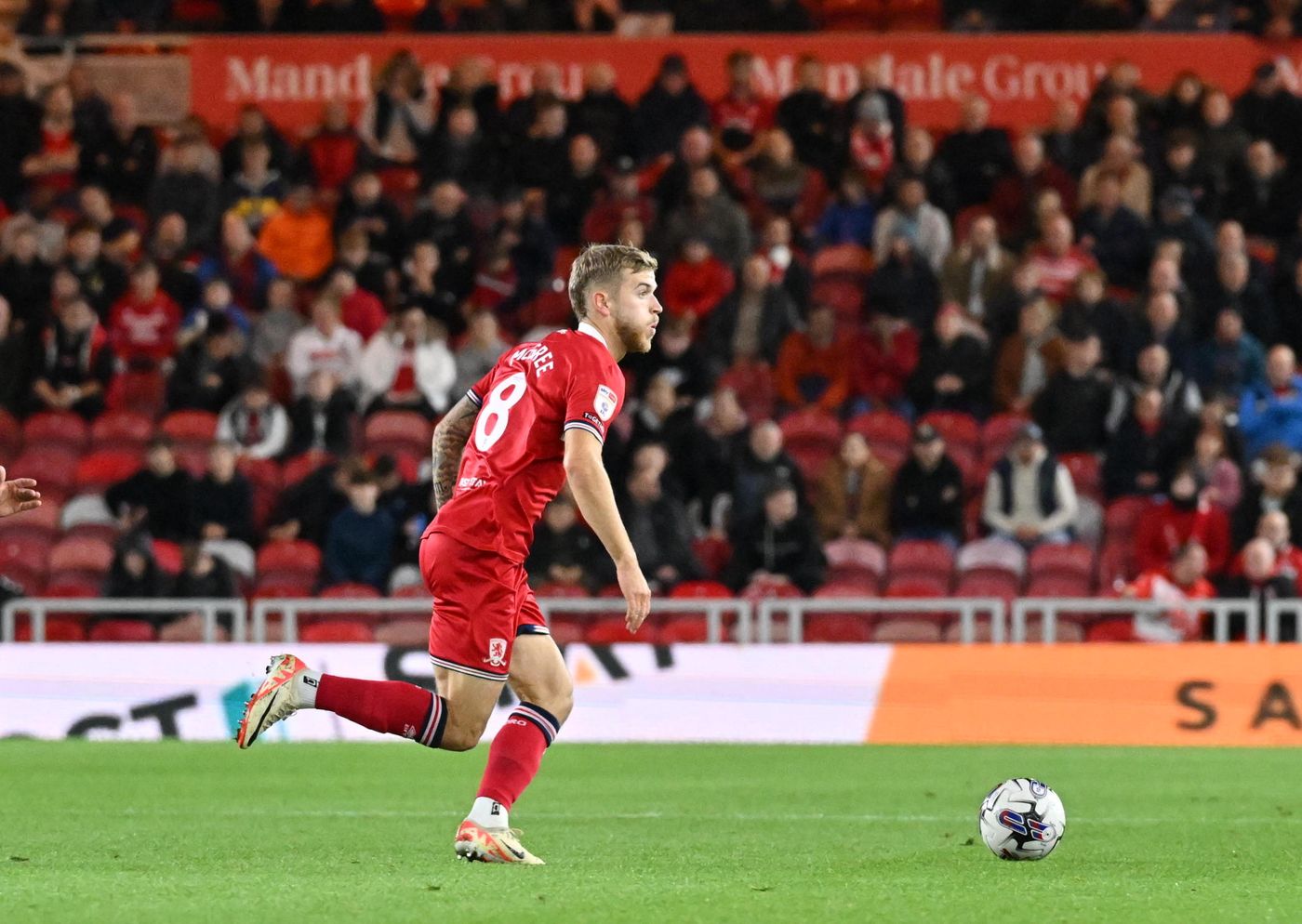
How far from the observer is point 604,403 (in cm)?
653

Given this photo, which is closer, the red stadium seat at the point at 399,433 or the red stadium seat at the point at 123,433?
the red stadium seat at the point at 399,433

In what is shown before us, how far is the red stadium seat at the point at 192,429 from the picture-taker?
16.6 meters

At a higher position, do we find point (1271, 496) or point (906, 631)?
point (1271, 496)

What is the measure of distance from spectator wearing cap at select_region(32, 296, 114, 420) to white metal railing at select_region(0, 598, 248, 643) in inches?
100

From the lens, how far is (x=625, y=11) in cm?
2016

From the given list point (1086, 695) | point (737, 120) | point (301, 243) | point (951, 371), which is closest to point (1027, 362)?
point (951, 371)

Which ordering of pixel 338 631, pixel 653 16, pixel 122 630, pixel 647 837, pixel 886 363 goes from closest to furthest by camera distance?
pixel 647 837 < pixel 338 631 < pixel 122 630 < pixel 886 363 < pixel 653 16

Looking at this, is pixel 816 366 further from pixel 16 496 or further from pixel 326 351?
pixel 16 496

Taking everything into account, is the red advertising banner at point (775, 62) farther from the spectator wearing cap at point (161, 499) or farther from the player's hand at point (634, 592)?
the player's hand at point (634, 592)

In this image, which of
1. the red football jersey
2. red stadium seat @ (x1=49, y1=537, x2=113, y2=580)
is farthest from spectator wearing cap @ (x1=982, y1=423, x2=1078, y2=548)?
the red football jersey

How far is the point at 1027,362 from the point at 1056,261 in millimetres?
1079

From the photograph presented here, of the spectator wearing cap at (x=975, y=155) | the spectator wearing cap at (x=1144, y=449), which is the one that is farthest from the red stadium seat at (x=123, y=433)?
the spectator wearing cap at (x=1144, y=449)

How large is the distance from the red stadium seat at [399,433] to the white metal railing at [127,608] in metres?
2.05

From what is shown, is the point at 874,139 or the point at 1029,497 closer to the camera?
the point at 1029,497
